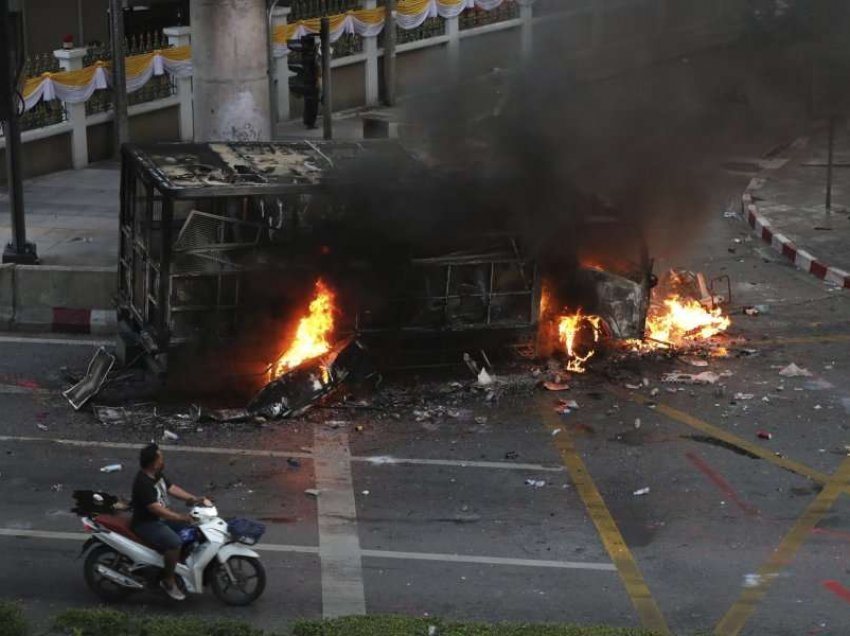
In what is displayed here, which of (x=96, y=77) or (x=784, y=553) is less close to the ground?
(x=96, y=77)

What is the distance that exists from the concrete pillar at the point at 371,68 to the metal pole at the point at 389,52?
1.01ft

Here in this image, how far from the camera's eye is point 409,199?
11.8 meters

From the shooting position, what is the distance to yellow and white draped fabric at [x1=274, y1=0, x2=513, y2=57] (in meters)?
23.2

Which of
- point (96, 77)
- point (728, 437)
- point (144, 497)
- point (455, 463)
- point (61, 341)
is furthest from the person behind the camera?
point (96, 77)

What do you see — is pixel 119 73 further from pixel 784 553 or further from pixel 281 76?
pixel 784 553

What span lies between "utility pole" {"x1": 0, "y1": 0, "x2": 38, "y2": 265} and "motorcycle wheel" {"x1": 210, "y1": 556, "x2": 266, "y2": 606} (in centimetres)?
764

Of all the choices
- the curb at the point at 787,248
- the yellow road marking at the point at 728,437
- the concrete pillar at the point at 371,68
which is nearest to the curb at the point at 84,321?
the yellow road marking at the point at 728,437

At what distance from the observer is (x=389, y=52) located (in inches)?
977

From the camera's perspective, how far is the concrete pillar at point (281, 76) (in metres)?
23.2

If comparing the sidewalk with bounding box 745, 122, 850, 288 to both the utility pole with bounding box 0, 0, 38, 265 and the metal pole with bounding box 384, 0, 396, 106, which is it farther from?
the utility pole with bounding box 0, 0, 38, 265

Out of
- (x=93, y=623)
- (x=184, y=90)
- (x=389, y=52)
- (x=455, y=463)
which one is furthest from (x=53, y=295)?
(x=389, y=52)

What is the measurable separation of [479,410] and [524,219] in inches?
63.9

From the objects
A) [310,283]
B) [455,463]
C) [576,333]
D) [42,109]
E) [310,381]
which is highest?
[42,109]

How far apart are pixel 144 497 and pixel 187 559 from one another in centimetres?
45
